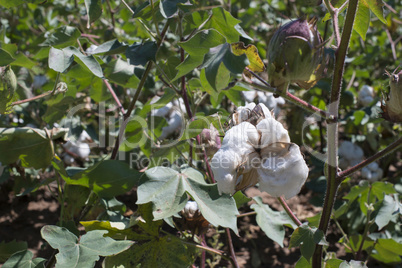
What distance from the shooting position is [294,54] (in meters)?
0.75

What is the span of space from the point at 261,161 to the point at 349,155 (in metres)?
1.42

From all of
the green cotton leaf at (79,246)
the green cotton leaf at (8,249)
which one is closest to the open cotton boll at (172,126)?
the green cotton leaf at (8,249)

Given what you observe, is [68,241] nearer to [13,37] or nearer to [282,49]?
[282,49]

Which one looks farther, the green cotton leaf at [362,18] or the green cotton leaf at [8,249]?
the green cotton leaf at [8,249]

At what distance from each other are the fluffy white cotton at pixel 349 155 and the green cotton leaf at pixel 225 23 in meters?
1.21

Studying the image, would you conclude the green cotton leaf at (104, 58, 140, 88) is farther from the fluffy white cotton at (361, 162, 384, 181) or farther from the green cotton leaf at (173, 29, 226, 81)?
the fluffy white cotton at (361, 162, 384, 181)

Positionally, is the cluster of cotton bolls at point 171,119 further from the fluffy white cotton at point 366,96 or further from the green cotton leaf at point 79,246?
the fluffy white cotton at point 366,96

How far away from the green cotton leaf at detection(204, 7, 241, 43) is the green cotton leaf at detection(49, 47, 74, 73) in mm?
357

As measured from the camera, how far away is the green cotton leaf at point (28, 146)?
1262 mm

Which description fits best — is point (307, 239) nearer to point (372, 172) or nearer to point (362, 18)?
point (362, 18)

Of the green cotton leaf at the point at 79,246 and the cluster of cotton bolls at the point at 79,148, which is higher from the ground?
the green cotton leaf at the point at 79,246

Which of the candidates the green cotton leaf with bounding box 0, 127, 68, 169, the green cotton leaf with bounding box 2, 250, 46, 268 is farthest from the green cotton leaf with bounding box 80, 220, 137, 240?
the green cotton leaf with bounding box 0, 127, 68, 169

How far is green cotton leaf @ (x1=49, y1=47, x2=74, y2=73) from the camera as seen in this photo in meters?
1.07

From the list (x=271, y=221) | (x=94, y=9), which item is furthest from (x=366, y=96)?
(x=94, y=9)
